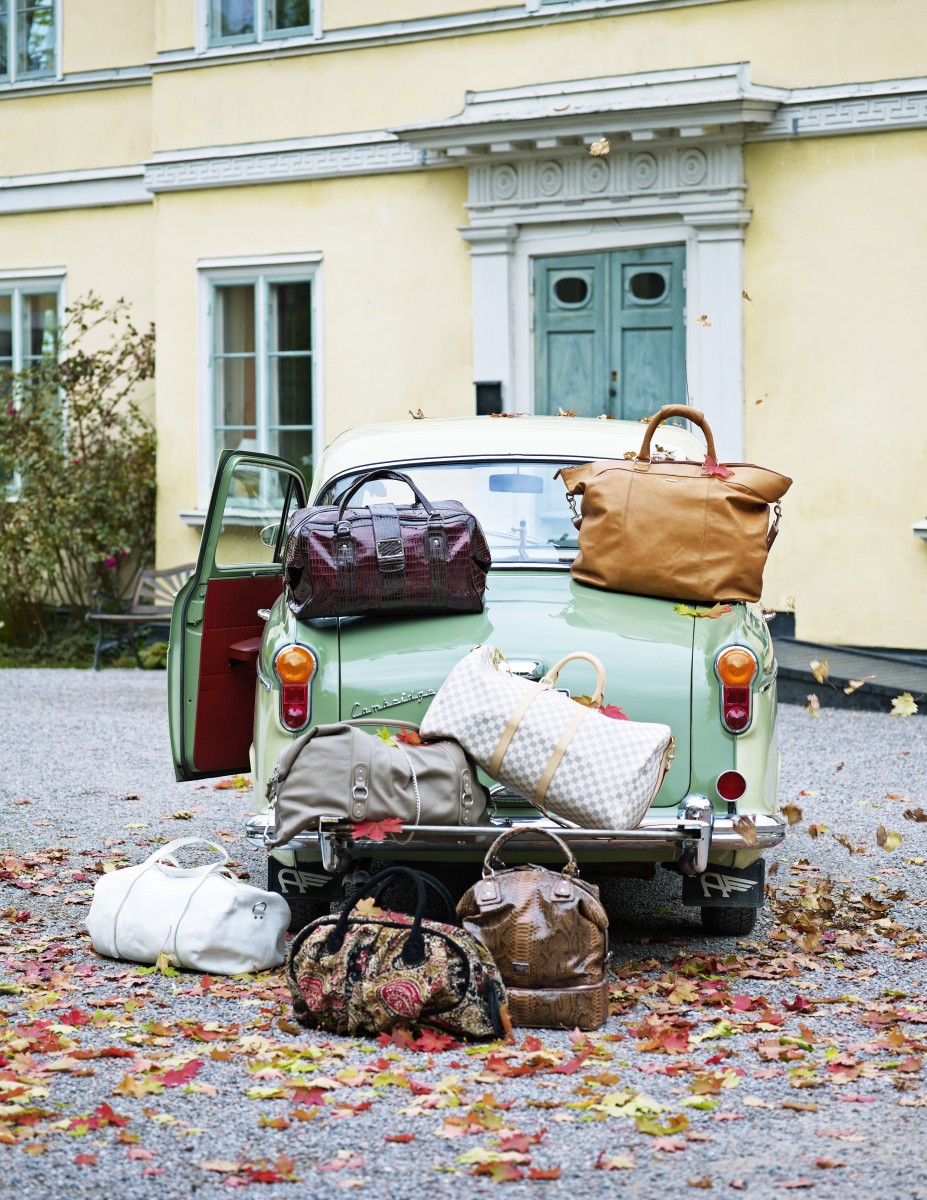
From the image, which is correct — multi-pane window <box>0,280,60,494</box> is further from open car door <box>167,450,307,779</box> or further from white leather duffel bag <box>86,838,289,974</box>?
white leather duffel bag <box>86,838,289,974</box>

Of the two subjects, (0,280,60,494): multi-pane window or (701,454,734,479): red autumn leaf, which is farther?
(0,280,60,494): multi-pane window

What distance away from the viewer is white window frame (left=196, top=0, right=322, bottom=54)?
13.8 metres

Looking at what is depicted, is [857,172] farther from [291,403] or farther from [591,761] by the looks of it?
[591,761]

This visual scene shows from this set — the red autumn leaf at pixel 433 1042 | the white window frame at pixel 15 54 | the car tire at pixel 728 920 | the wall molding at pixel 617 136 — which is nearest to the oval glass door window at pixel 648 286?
the wall molding at pixel 617 136

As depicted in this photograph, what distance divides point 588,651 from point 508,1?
30.0ft

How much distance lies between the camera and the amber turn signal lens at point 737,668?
16.7 feet

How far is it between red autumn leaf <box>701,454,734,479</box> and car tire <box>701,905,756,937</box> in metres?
1.47

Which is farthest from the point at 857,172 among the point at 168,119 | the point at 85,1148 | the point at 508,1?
the point at 85,1148

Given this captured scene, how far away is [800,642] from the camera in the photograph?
1203 cm

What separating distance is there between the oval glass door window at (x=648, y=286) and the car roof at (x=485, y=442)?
608cm

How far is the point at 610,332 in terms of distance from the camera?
504 inches

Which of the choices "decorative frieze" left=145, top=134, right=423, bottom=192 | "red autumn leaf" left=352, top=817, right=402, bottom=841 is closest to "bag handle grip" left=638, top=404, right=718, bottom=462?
"red autumn leaf" left=352, top=817, right=402, bottom=841

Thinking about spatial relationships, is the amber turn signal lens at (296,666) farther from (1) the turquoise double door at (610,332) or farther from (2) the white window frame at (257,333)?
(2) the white window frame at (257,333)

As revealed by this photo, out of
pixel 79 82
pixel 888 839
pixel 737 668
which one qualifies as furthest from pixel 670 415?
pixel 79 82
